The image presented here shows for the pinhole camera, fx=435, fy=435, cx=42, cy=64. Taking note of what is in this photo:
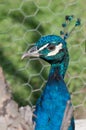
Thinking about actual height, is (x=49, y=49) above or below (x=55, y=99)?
above

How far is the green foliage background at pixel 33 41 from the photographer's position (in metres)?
2.19

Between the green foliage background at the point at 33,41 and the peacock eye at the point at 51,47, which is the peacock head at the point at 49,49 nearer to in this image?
the peacock eye at the point at 51,47

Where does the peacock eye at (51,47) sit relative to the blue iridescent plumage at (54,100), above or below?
above

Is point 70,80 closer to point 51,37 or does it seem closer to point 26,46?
point 26,46

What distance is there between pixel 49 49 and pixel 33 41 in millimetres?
989

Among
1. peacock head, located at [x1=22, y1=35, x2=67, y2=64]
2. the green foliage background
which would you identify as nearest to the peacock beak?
peacock head, located at [x1=22, y1=35, x2=67, y2=64]

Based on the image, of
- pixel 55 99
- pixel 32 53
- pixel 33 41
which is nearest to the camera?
pixel 32 53

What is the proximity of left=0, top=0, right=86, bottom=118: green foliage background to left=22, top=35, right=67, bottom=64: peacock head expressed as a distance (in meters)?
0.82

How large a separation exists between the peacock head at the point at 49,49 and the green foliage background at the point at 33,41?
82 centimetres

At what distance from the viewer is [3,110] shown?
38.7 inches

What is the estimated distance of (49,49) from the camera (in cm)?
132

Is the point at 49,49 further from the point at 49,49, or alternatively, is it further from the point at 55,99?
the point at 55,99

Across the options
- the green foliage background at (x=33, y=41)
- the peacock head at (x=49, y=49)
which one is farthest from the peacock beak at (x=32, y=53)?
the green foliage background at (x=33, y=41)

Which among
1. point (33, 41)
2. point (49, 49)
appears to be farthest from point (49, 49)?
point (33, 41)
